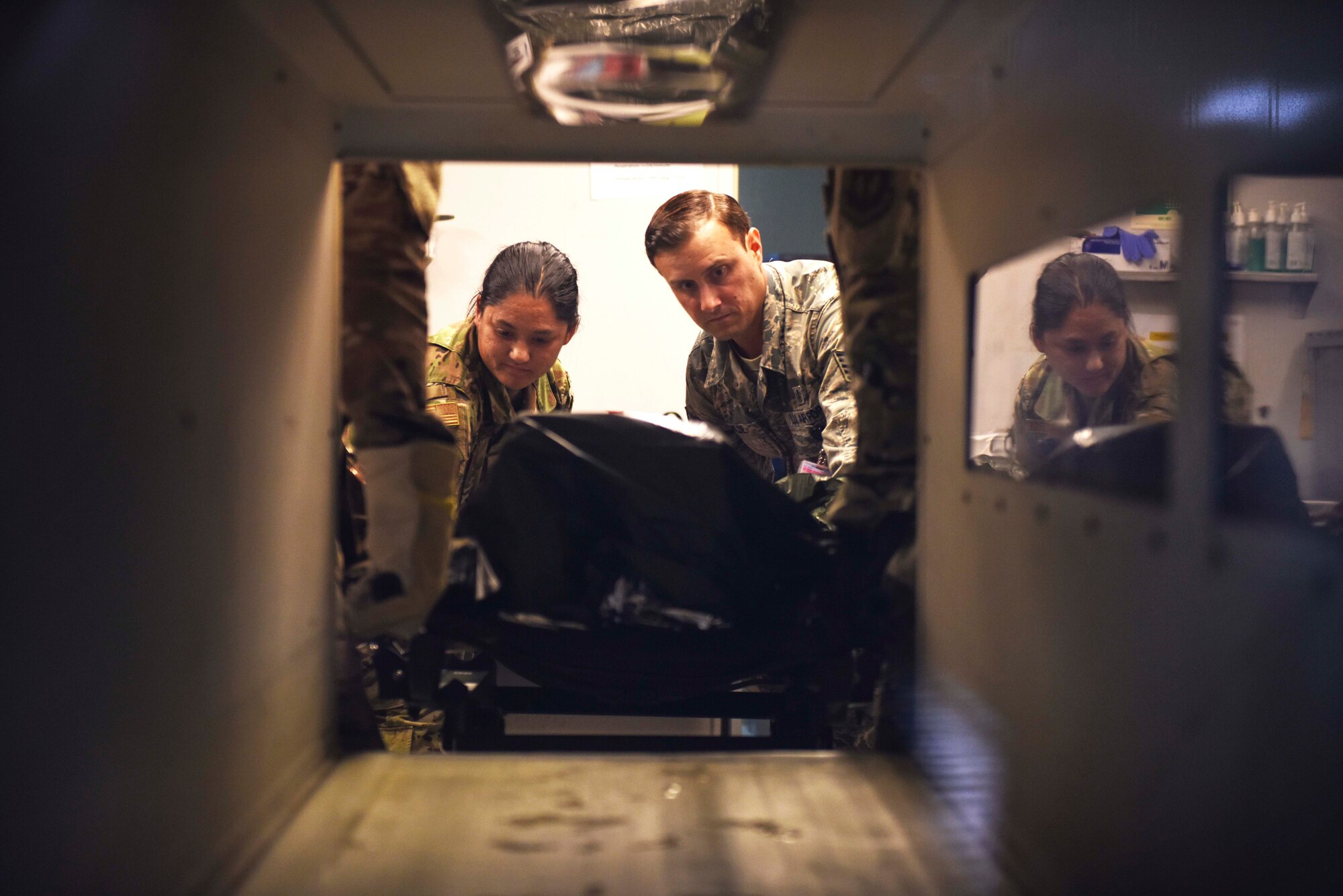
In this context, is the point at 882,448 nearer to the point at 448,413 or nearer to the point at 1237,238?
the point at 448,413

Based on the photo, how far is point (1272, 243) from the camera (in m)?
2.30

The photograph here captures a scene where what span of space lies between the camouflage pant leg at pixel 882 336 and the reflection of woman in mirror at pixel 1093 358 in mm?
957

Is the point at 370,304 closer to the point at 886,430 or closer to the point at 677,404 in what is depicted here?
the point at 886,430

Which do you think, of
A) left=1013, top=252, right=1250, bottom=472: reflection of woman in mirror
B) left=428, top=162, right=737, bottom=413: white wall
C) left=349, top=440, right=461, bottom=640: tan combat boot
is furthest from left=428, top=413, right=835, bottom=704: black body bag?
left=428, top=162, right=737, bottom=413: white wall

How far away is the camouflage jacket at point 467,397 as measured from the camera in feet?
5.96

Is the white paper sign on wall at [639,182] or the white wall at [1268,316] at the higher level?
the white paper sign on wall at [639,182]

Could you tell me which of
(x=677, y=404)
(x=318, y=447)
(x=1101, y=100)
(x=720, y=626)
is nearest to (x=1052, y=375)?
(x=677, y=404)

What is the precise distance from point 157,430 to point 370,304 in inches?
17.1

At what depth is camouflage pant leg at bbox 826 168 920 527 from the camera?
111 centimetres

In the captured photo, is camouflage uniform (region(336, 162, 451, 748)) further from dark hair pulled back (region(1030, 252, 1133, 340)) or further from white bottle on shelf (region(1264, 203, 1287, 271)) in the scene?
white bottle on shelf (region(1264, 203, 1287, 271))

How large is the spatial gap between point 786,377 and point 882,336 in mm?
749

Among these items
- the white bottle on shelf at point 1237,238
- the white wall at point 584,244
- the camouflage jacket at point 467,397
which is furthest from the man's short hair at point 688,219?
the white bottle on shelf at point 1237,238

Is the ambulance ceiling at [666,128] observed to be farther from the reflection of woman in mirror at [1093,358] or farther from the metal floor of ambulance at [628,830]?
the reflection of woman in mirror at [1093,358]

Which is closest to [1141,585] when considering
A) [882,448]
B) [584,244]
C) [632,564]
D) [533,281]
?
[882,448]
